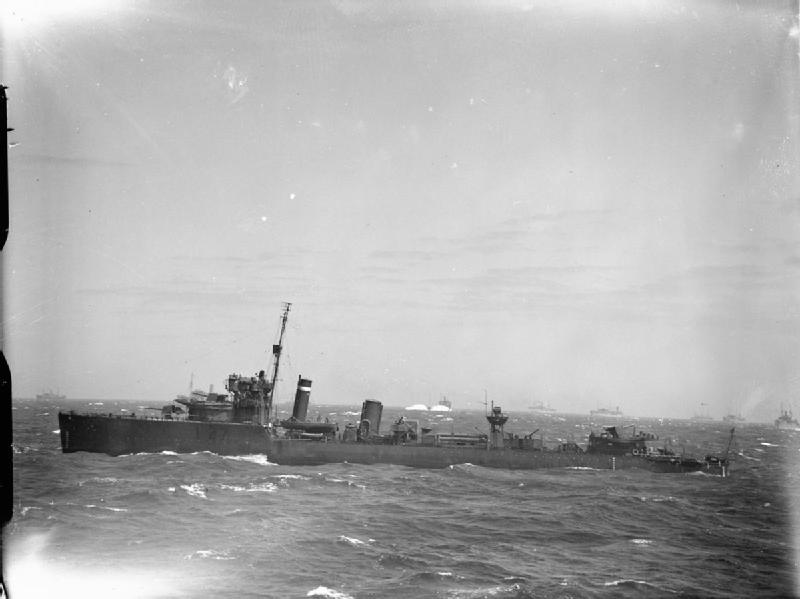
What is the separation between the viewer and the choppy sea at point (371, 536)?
639 inches

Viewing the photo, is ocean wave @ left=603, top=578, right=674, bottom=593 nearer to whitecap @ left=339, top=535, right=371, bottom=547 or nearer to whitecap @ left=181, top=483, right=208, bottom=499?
whitecap @ left=339, top=535, right=371, bottom=547

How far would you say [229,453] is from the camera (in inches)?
1768

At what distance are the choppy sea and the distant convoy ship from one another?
4606 mm

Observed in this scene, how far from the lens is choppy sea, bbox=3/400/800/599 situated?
16.2 meters

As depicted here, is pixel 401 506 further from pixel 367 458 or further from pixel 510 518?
pixel 367 458

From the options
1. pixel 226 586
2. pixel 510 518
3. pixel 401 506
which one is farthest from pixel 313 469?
pixel 226 586

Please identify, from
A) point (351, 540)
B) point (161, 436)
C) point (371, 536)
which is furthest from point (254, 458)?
point (351, 540)

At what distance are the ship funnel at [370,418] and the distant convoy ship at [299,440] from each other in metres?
0.08

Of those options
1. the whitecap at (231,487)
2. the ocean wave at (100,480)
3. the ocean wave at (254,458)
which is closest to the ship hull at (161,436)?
the ocean wave at (254,458)

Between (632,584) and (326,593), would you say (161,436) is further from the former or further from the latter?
(632,584)

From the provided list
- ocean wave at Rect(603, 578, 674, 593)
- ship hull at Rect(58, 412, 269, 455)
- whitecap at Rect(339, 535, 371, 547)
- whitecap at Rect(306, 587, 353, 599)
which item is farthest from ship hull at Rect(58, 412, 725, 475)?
whitecap at Rect(306, 587, 353, 599)

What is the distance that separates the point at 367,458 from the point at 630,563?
92.0 feet

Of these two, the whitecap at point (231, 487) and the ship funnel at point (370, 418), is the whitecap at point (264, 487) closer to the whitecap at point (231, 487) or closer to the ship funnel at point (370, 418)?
the whitecap at point (231, 487)

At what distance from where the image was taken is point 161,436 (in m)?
44.6
